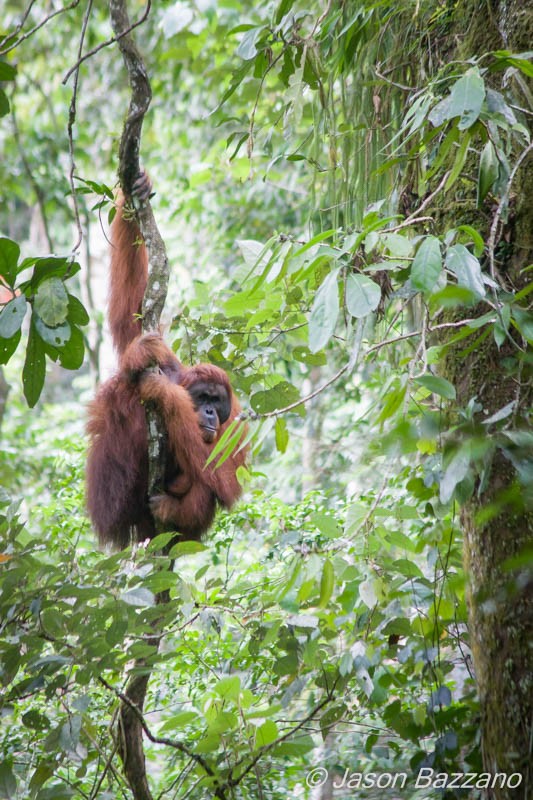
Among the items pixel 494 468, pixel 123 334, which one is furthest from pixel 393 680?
pixel 123 334

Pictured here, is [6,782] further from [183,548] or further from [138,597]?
[183,548]

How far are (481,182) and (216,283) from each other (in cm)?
512

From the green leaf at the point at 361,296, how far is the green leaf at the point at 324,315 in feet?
0.21

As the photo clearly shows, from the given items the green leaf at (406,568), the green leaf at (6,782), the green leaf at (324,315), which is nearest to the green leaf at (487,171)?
the green leaf at (324,315)

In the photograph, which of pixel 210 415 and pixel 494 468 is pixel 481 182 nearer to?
pixel 494 468

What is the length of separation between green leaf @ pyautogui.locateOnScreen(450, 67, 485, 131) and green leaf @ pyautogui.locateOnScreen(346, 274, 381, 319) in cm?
35

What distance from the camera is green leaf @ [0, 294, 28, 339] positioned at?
175 cm

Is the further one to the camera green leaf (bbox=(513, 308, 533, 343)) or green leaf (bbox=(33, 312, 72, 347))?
green leaf (bbox=(33, 312, 72, 347))

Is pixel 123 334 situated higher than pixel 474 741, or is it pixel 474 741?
pixel 123 334

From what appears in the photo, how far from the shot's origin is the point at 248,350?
3.25m

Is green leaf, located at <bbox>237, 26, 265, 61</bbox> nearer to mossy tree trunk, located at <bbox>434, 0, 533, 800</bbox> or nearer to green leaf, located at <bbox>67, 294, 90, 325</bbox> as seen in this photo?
mossy tree trunk, located at <bbox>434, 0, 533, 800</bbox>

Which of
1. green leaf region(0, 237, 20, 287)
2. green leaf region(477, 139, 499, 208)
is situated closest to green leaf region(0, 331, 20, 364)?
green leaf region(0, 237, 20, 287)

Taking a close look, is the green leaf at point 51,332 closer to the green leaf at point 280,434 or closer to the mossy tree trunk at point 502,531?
the green leaf at point 280,434

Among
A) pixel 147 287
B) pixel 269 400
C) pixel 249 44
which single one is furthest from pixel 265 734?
pixel 249 44
